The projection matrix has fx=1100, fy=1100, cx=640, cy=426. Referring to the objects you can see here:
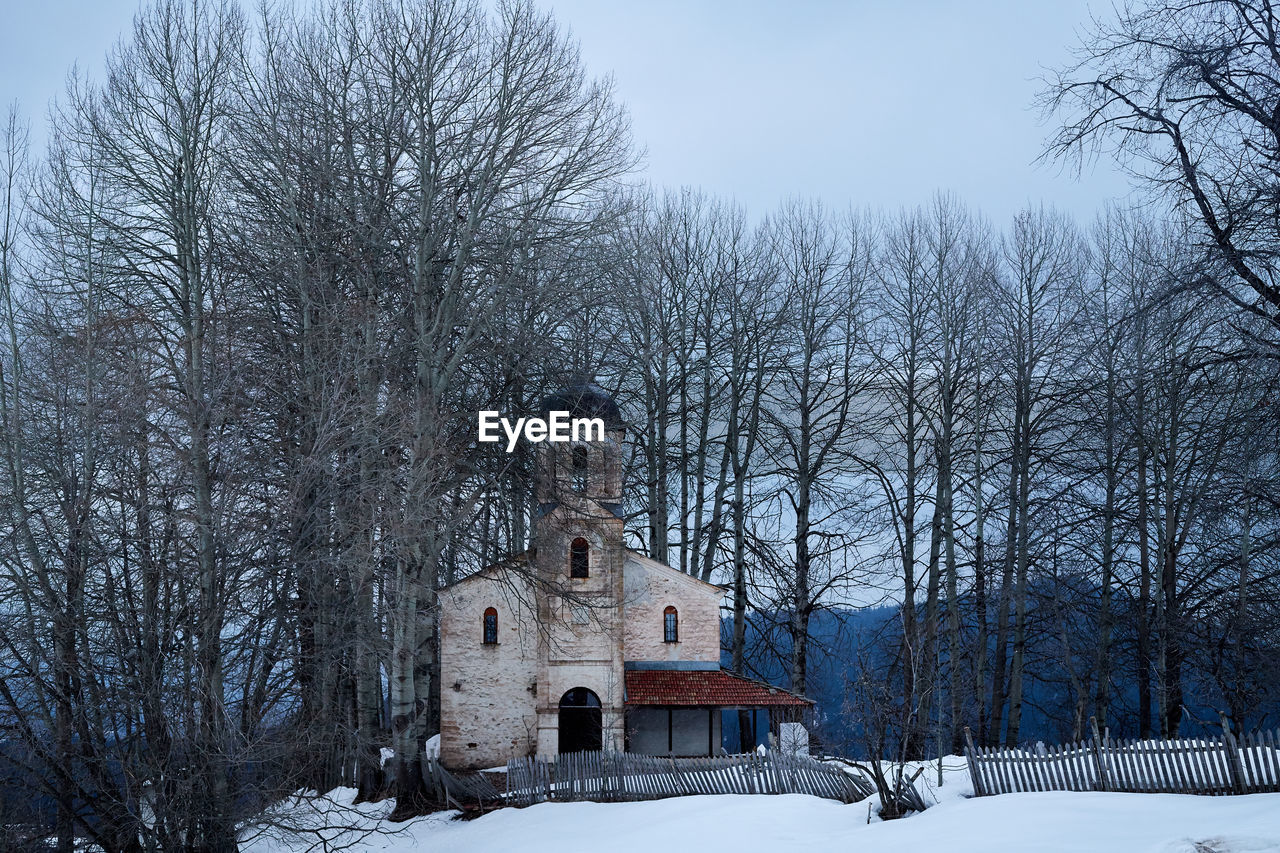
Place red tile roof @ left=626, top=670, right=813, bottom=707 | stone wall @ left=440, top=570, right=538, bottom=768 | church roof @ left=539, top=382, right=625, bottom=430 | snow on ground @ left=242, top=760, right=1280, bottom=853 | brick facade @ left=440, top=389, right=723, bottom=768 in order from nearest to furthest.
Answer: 1. snow on ground @ left=242, top=760, right=1280, bottom=853
2. church roof @ left=539, top=382, right=625, bottom=430
3. brick facade @ left=440, top=389, right=723, bottom=768
4. stone wall @ left=440, top=570, right=538, bottom=768
5. red tile roof @ left=626, top=670, right=813, bottom=707

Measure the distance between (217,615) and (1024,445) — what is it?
2349 centimetres

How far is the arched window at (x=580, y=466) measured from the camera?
22766mm

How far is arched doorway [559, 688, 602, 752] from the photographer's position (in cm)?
2881

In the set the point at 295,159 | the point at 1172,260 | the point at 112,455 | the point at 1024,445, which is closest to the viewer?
the point at 112,455

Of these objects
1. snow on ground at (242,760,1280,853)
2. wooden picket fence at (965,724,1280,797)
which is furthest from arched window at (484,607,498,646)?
wooden picket fence at (965,724,1280,797)

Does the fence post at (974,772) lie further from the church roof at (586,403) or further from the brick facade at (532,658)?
the brick facade at (532,658)

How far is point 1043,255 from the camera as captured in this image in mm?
32344

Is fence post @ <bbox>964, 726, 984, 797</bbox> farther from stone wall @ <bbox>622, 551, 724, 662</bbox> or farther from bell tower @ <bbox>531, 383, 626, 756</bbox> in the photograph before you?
stone wall @ <bbox>622, 551, 724, 662</bbox>

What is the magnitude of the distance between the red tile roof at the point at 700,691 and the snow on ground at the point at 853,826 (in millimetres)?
7191

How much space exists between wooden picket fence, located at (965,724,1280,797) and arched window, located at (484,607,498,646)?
47.2ft

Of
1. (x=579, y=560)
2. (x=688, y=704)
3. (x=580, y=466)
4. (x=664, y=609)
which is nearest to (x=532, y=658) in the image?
(x=579, y=560)

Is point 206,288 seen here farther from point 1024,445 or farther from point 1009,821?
point 1024,445

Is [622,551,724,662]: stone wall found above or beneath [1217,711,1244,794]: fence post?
above

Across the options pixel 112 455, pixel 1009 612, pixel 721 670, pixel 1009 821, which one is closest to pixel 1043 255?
pixel 1009 612
